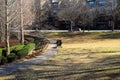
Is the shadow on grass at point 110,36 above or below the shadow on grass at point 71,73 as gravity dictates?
below

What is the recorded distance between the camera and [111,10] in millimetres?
59594

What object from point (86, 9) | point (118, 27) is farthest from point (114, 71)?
point (118, 27)

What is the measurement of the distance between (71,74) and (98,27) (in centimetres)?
6068

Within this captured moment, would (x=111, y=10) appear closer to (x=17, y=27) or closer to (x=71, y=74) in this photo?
(x=17, y=27)

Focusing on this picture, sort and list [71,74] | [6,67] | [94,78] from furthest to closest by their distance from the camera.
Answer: [6,67]
[71,74]
[94,78]

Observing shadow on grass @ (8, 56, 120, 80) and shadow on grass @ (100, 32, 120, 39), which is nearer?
shadow on grass @ (8, 56, 120, 80)

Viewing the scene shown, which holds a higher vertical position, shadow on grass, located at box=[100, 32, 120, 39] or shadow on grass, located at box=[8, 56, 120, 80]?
shadow on grass, located at box=[8, 56, 120, 80]

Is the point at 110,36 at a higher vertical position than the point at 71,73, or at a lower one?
lower

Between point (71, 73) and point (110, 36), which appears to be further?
point (110, 36)

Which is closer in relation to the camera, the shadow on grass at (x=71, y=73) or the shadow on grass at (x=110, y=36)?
the shadow on grass at (x=71, y=73)

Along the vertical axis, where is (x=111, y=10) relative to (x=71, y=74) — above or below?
above

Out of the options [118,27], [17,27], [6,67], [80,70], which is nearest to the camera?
[80,70]

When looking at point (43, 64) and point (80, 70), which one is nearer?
point (80, 70)

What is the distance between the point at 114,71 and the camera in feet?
49.7
